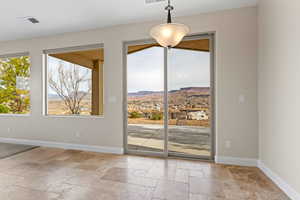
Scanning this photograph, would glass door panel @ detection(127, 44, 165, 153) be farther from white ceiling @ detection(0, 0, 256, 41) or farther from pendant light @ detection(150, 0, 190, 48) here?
pendant light @ detection(150, 0, 190, 48)

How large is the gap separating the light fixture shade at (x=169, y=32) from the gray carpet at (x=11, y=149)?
3941mm

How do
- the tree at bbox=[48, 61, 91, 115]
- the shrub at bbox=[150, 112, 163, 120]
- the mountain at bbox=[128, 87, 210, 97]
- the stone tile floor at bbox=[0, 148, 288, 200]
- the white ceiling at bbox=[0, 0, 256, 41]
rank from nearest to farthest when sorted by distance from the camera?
1. the stone tile floor at bbox=[0, 148, 288, 200]
2. the white ceiling at bbox=[0, 0, 256, 41]
3. the mountain at bbox=[128, 87, 210, 97]
4. the shrub at bbox=[150, 112, 163, 120]
5. the tree at bbox=[48, 61, 91, 115]

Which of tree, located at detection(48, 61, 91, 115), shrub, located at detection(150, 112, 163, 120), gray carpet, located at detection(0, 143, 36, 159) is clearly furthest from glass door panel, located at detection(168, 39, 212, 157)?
gray carpet, located at detection(0, 143, 36, 159)

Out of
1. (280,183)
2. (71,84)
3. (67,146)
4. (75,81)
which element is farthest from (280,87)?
(67,146)

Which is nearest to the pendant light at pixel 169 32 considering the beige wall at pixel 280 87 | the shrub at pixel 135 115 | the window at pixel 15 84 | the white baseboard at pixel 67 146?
the beige wall at pixel 280 87

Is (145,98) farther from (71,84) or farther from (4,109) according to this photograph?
(4,109)

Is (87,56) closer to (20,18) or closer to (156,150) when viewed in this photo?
(20,18)

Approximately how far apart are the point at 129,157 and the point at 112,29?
278 centimetres

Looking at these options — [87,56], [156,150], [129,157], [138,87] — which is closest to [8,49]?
[87,56]

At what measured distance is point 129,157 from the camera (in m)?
3.46

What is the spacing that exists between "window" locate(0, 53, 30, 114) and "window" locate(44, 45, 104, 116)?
760 millimetres

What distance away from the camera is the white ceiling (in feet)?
9.50

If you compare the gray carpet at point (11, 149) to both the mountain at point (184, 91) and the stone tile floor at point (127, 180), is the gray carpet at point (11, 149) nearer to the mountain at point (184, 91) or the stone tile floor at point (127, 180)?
the stone tile floor at point (127, 180)

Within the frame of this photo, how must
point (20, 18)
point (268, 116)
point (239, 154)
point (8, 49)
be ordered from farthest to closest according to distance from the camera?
point (8, 49)
point (20, 18)
point (239, 154)
point (268, 116)
